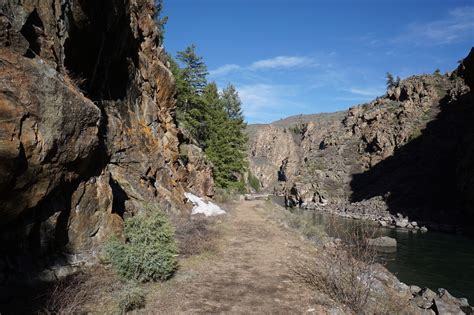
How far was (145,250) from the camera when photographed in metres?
8.05

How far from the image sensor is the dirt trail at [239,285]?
7.07m

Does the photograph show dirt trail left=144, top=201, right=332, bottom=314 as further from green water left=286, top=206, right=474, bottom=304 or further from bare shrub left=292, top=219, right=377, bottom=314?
green water left=286, top=206, right=474, bottom=304

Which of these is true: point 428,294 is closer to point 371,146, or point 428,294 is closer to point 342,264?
point 342,264

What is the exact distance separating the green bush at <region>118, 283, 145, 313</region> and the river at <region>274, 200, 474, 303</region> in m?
6.73

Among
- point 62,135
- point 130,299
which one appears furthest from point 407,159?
point 62,135

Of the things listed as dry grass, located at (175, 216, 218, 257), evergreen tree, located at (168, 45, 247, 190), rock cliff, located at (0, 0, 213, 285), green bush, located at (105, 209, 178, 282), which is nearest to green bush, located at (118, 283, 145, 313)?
green bush, located at (105, 209, 178, 282)

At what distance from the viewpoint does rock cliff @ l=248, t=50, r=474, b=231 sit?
4628cm

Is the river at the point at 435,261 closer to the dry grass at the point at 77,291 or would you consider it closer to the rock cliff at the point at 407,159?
the dry grass at the point at 77,291

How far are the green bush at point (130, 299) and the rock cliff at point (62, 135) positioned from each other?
1.53 m

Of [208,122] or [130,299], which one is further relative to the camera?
[208,122]

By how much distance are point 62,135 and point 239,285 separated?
554cm

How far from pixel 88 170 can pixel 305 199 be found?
70.4m

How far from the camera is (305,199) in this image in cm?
7494

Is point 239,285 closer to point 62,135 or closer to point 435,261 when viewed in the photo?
point 62,135
